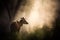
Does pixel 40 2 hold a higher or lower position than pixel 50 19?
higher

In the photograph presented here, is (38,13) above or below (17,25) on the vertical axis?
above

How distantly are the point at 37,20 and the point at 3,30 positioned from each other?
50 centimetres

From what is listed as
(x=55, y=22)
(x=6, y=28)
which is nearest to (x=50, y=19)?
(x=55, y=22)

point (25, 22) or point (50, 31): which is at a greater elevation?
point (25, 22)

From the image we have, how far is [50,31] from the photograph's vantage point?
2.32m

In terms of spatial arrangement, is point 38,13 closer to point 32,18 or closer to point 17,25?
point 32,18

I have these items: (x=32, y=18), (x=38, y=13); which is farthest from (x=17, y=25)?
(x=38, y=13)

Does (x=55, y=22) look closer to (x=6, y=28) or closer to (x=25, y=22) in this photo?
(x=25, y=22)

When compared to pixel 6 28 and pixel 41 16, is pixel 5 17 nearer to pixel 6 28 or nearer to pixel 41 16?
pixel 6 28

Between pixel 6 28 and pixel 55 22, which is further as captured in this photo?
pixel 6 28

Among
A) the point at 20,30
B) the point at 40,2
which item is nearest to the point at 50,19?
the point at 40,2

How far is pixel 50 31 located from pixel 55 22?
132 mm

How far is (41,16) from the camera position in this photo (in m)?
2.38

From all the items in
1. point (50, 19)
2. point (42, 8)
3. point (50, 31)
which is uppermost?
point (42, 8)
